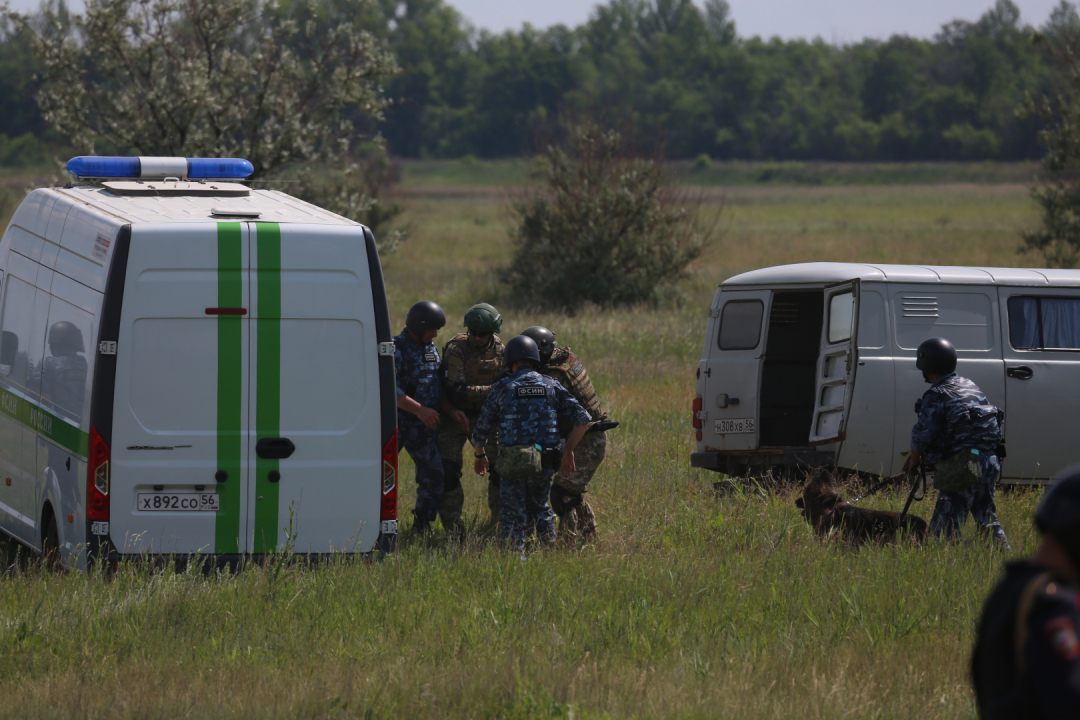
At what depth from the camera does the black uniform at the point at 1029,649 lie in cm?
220

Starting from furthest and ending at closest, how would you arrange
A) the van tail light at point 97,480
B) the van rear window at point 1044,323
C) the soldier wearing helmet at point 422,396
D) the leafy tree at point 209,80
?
the leafy tree at point 209,80 → the van rear window at point 1044,323 → the soldier wearing helmet at point 422,396 → the van tail light at point 97,480

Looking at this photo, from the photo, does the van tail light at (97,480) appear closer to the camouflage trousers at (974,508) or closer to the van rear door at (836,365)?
the camouflage trousers at (974,508)

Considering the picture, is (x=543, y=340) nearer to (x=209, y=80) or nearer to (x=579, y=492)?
(x=579, y=492)

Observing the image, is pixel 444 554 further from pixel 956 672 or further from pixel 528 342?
pixel 956 672

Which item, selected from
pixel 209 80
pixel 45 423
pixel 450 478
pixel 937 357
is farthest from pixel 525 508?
pixel 209 80

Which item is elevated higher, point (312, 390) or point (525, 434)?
point (312, 390)

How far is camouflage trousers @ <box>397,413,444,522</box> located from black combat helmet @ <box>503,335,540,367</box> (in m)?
1.03

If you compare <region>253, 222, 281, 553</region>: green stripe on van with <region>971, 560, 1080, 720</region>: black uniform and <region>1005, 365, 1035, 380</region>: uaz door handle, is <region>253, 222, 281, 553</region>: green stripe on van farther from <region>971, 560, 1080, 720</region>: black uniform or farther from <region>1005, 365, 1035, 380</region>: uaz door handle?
<region>1005, 365, 1035, 380</region>: uaz door handle

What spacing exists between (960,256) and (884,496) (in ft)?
84.7

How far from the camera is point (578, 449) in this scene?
8000mm

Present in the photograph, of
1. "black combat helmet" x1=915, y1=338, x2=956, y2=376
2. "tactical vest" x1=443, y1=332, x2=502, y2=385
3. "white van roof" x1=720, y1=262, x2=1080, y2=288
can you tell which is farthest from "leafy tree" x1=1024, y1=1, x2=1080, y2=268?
"tactical vest" x1=443, y1=332, x2=502, y2=385

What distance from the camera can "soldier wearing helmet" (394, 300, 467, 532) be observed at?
8078 millimetres

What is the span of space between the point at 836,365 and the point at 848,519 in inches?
86.9

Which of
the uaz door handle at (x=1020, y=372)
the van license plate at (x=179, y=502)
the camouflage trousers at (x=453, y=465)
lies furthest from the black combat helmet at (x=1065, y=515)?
the uaz door handle at (x=1020, y=372)
